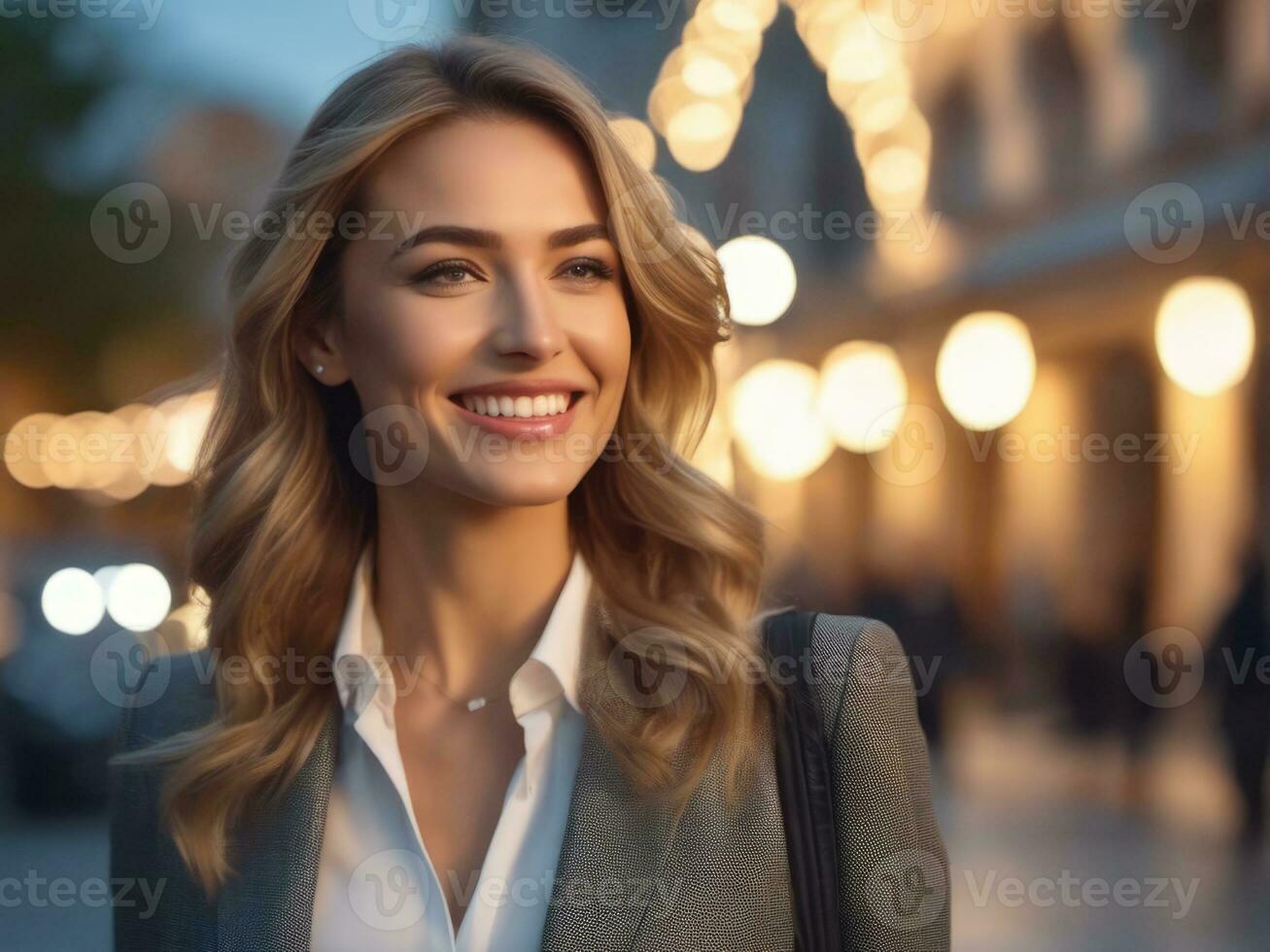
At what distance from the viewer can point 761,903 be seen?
A: 238 centimetres

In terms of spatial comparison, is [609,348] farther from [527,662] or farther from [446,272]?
[527,662]

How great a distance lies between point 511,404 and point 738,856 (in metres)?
0.86

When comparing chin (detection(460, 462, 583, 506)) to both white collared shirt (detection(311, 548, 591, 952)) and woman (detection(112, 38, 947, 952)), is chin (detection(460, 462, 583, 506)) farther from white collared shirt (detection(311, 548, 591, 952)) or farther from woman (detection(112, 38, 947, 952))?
white collared shirt (detection(311, 548, 591, 952))

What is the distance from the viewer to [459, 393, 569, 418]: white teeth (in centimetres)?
253

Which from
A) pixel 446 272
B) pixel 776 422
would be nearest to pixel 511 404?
pixel 446 272

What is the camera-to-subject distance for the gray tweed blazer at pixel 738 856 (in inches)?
92.4

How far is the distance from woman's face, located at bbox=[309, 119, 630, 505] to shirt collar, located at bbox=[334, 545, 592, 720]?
244mm

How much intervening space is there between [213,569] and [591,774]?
1023 mm

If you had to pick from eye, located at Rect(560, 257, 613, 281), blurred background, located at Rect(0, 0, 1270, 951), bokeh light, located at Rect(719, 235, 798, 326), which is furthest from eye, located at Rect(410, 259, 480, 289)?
bokeh light, located at Rect(719, 235, 798, 326)

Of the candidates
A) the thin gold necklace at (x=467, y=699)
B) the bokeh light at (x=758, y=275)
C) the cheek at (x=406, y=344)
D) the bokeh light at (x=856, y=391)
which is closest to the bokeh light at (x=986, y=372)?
the bokeh light at (x=856, y=391)

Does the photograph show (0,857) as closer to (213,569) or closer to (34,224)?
(213,569)

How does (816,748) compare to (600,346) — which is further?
(600,346)

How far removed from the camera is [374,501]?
3047 millimetres

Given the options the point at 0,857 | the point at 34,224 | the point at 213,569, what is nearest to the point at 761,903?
the point at 213,569
